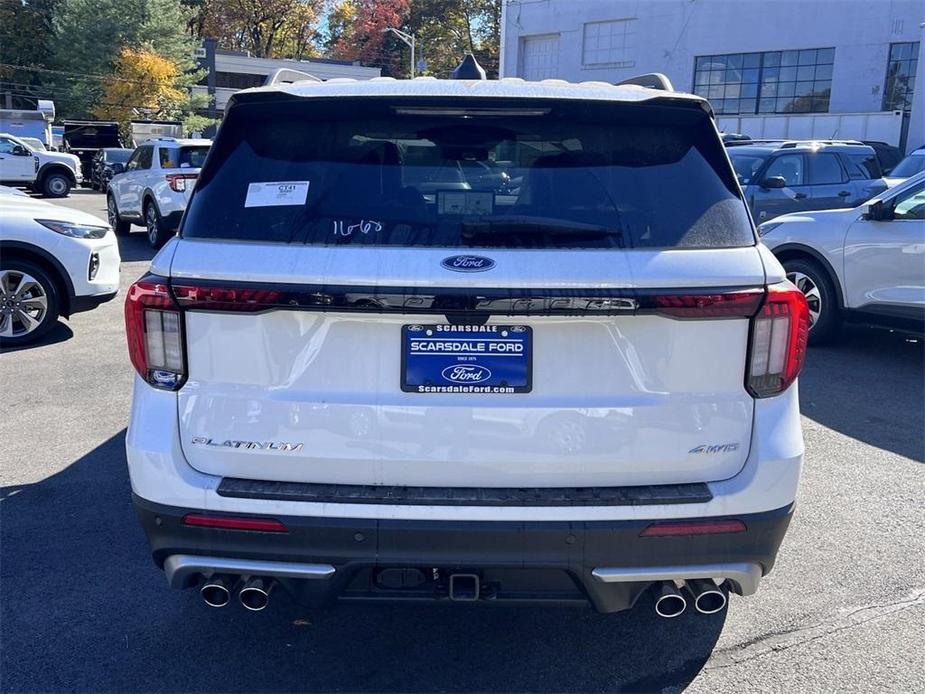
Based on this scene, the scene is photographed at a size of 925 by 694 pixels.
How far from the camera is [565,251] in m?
2.47

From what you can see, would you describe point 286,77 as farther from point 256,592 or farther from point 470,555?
point 470,555

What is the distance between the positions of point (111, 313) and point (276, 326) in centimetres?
757

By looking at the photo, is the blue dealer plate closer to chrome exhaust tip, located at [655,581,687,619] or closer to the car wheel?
chrome exhaust tip, located at [655,581,687,619]

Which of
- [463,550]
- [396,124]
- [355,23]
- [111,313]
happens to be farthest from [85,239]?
[355,23]

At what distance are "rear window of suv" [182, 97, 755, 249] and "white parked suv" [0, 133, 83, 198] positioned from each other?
28332 mm

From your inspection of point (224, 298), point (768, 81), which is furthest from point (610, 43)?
point (224, 298)

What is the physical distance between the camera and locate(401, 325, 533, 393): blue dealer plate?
95.7 inches

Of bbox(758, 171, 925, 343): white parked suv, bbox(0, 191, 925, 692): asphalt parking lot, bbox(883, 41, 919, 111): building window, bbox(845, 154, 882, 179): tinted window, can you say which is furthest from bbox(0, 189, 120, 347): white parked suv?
bbox(883, 41, 919, 111): building window

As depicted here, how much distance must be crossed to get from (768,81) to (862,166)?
25151 mm

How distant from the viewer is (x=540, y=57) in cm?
4319

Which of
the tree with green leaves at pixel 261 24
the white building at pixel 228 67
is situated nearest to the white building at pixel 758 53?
the white building at pixel 228 67

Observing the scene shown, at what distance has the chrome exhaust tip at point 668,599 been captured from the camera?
2.66 metres

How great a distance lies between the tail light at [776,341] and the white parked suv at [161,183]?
12501 mm

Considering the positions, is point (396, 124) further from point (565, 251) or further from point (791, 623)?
point (791, 623)
